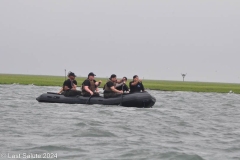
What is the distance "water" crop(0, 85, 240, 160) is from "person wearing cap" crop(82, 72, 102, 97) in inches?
144

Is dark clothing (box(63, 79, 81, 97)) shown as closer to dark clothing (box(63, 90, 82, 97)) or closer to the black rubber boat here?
dark clothing (box(63, 90, 82, 97))

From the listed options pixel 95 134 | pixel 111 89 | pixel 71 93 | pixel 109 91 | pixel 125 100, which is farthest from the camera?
pixel 71 93

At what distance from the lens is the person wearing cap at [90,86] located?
28.3m

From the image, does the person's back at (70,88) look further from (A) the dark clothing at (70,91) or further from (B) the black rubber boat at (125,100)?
(B) the black rubber boat at (125,100)

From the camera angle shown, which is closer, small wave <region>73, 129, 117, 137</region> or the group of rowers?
small wave <region>73, 129, 117, 137</region>

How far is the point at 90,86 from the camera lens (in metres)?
28.9

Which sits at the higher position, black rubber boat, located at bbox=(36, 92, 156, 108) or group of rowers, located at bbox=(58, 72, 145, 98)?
group of rowers, located at bbox=(58, 72, 145, 98)

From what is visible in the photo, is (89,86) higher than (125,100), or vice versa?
(89,86)

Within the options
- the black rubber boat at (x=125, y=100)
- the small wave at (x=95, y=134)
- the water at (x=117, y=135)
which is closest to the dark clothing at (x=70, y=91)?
the black rubber boat at (x=125, y=100)

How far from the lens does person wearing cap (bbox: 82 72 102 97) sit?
92.9 feet

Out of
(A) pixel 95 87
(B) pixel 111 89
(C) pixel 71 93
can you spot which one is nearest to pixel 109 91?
(B) pixel 111 89

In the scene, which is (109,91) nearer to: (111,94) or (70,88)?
(111,94)

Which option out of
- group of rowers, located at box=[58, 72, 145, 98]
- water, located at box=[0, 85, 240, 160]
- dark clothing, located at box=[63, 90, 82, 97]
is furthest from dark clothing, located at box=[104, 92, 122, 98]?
water, located at box=[0, 85, 240, 160]

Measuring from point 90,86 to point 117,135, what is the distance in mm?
12491
